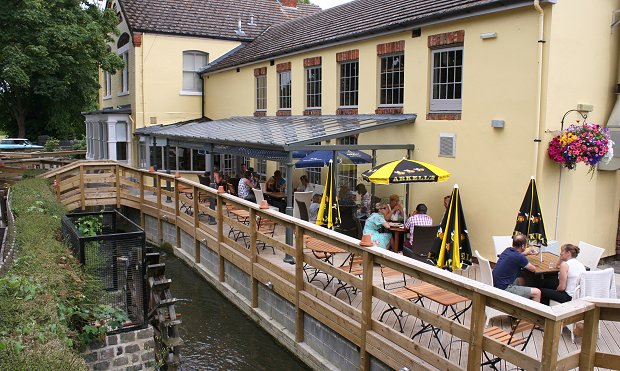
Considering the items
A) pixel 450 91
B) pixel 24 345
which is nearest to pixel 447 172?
pixel 450 91

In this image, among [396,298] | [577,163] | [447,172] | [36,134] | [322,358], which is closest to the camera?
[396,298]

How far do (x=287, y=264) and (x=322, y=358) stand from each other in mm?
2496

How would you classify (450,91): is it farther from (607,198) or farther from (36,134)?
(36,134)

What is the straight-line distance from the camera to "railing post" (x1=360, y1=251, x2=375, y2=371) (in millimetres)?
6590

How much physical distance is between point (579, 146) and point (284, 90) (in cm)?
997

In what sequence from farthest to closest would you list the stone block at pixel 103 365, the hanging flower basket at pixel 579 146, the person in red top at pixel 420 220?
1. the person in red top at pixel 420 220
2. the hanging flower basket at pixel 579 146
3. the stone block at pixel 103 365

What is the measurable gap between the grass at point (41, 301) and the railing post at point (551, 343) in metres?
3.60

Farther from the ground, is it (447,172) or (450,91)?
(450,91)

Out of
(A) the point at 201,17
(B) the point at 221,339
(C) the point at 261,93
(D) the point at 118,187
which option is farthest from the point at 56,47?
(B) the point at 221,339

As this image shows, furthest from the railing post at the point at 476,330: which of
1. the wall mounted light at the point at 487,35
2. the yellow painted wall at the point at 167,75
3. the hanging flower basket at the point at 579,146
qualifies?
the yellow painted wall at the point at 167,75

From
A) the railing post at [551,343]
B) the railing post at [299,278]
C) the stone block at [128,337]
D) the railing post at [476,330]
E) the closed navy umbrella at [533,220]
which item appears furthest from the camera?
the closed navy umbrella at [533,220]

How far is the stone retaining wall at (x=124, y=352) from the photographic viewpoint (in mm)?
6836

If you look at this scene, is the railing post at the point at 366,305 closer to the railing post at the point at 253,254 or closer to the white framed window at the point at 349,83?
the railing post at the point at 253,254

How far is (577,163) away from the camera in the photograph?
9.75 m
